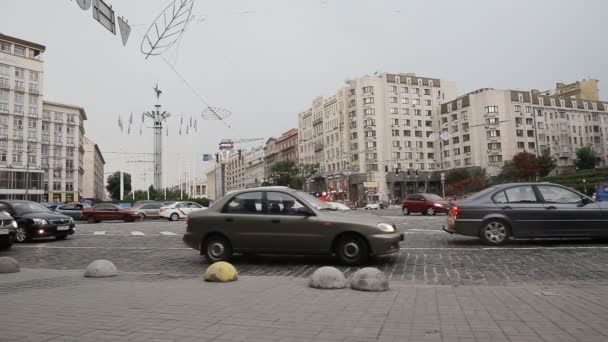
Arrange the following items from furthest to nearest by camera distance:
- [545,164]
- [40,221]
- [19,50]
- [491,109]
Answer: [491,109] < [19,50] < [545,164] < [40,221]

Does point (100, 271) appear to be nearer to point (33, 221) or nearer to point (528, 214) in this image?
point (33, 221)

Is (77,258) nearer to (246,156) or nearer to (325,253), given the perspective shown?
(325,253)

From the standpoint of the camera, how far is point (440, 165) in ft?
306

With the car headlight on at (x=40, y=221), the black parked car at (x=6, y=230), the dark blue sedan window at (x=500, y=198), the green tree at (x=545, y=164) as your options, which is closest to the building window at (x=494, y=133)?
the green tree at (x=545, y=164)

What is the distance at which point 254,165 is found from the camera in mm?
156375

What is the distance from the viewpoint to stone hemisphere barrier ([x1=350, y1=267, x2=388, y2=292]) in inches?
239

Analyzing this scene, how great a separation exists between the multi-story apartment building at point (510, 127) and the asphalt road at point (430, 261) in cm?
7784

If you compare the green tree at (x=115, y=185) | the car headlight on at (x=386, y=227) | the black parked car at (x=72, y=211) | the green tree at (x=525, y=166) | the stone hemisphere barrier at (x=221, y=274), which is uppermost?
the green tree at (x=115, y=185)

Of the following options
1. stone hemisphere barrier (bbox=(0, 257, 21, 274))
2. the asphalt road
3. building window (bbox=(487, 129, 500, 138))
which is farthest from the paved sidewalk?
building window (bbox=(487, 129, 500, 138))

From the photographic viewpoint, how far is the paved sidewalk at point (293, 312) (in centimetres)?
406

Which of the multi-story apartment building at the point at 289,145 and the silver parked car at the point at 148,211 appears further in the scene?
the multi-story apartment building at the point at 289,145

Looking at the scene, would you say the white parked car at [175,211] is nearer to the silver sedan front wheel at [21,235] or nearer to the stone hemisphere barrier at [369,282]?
the silver sedan front wheel at [21,235]

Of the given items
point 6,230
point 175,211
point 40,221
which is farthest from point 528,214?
point 175,211

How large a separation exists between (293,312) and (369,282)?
1.53 metres
